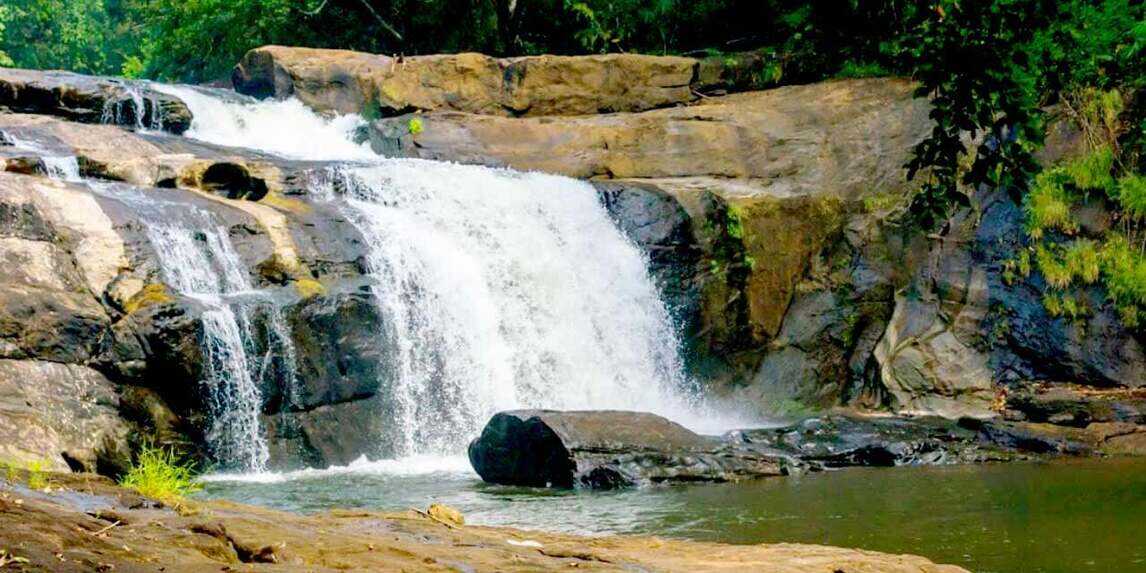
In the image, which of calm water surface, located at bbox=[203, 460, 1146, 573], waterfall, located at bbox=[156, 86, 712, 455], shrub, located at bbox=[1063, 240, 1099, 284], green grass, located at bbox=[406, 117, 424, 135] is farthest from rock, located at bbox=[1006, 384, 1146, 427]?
green grass, located at bbox=[406, 117, 424, 135]

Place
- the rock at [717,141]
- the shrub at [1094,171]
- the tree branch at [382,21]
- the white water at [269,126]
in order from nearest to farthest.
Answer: the shrub at [1094,171] < the rock at [717,141] < the white water at [269,126] < the tree branch at [382,21]

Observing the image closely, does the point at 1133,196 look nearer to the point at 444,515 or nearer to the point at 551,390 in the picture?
the point at 551,390

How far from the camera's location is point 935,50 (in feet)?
15.4

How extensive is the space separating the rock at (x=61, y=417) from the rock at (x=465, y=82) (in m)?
8.76

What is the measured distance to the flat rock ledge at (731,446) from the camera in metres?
10.7

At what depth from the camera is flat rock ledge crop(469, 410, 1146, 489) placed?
10.7m

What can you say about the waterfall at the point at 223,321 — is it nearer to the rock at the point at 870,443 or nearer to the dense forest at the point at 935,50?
the rock at the point at 870,443

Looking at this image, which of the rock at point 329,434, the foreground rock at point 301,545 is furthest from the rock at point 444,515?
the rock at point 329,434

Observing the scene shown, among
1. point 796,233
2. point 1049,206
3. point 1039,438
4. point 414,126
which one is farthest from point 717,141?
point 1039,438

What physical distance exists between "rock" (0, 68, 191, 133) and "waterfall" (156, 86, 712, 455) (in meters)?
1.79

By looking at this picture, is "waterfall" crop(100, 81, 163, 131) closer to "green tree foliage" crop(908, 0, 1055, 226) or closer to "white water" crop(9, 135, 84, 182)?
"white water" crop(9, 135, 84, 182)

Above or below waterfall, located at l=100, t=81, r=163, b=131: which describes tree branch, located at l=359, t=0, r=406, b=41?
above

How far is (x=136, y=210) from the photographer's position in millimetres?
12086

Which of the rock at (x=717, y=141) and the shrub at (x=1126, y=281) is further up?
the rock at (x=717, y=141)
